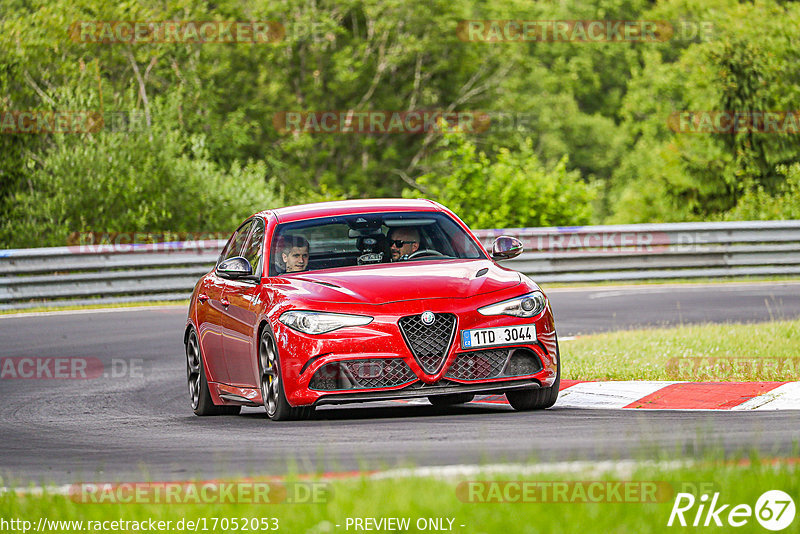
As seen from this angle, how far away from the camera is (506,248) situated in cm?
1000

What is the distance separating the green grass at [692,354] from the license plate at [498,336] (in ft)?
6.96

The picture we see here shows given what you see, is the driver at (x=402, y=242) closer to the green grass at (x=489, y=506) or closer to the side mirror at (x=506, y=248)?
the side mirror at (x=506, y=248)

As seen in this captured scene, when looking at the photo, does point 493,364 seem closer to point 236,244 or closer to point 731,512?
point 236,244

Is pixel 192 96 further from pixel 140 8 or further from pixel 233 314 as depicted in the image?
pixel 233 314

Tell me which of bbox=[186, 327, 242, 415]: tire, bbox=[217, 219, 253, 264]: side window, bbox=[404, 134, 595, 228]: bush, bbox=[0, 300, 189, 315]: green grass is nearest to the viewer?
bbox=[186, 327, 242, 415]: tire

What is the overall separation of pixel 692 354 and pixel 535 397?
3.08 m

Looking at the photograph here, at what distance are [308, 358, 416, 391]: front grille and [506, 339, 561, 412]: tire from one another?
960 mm

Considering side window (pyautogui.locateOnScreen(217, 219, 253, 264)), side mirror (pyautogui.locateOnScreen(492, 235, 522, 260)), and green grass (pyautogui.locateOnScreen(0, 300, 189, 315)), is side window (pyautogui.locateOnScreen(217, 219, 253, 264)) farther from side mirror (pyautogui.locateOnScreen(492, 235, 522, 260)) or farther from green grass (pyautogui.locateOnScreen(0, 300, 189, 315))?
green grass (pyautogui.locateOnScreen(0, 300, 189, 315))

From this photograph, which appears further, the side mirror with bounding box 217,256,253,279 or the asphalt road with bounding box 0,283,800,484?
the side mirror with bounding box 217,256,253,279

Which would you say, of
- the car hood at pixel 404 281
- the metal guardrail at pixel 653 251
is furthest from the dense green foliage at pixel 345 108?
the car hood at pixel 404 281

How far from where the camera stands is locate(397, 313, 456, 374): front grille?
867 centimetres

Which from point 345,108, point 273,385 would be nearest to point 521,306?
point 273,385

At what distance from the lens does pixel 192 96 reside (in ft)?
153

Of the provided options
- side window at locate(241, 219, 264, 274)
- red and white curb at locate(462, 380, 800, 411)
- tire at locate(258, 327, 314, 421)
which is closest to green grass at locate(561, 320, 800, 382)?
red and white curb at locate(462, 380, 800, 411)
